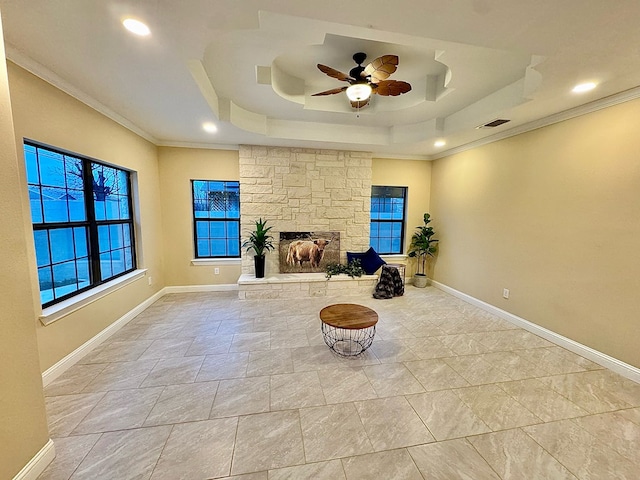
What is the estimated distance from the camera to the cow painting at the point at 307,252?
5008 millimetres

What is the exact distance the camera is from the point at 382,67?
226cm

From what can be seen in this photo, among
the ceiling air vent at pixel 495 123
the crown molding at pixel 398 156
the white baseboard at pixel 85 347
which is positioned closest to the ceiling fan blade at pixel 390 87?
the ceiling air vent at pixel 495 123

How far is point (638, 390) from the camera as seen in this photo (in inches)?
89.1

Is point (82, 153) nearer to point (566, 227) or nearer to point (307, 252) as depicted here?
point (307, 252)

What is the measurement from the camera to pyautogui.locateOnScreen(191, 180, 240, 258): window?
15.7ft

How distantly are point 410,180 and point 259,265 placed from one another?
142 inches

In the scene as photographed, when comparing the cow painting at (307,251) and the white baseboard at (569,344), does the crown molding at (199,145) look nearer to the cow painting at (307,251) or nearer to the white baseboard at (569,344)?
the cow painting at (307,251)

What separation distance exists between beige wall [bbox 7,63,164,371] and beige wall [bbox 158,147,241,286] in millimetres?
254

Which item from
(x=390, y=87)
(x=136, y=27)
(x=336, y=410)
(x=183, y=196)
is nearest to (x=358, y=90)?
(x=390, y=87)

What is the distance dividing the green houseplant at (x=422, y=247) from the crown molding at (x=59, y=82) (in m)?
5.31

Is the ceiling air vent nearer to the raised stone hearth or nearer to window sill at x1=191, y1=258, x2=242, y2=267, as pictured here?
the raised stone hearth

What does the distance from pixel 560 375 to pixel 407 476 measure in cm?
204

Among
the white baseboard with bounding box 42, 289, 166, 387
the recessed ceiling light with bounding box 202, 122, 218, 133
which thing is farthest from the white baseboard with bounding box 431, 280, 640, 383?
the white baseboard with bounding box 42, 289, 166, 387

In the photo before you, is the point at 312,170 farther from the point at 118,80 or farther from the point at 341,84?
the point at 118,80
